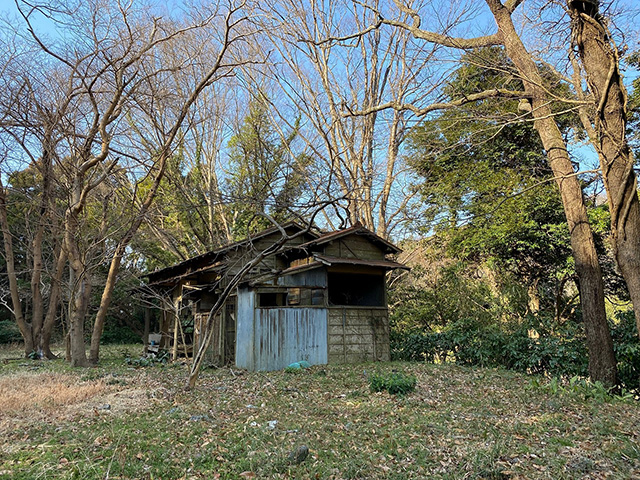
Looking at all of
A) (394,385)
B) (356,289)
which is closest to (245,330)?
(356,289)

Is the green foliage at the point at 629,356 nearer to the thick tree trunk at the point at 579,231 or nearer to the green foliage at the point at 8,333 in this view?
the thick tree trunk at the point at 579,231

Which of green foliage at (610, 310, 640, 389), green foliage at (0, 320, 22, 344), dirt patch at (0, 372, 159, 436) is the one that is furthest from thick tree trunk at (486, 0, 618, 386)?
green foliage at (0, 320, 22, 344)

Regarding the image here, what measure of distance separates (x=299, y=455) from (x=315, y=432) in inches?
37.8

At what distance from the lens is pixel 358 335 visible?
13.0 metres

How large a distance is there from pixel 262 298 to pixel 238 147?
31.8 ft

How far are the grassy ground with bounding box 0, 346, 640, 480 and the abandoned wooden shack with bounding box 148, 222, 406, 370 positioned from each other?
10.1ft

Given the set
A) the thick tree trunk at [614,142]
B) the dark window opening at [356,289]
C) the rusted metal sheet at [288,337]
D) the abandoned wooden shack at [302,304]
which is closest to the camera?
the thick tree trunk at [614,142]

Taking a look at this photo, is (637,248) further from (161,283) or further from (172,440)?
(161,283)

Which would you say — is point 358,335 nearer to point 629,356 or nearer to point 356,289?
point 356,289

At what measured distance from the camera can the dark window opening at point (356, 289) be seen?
14.1 metres

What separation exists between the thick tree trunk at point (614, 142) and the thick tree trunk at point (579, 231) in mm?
1143

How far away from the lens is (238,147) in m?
20.5

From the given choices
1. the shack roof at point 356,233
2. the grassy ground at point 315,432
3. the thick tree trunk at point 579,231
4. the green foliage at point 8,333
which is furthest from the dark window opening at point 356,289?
the green foliage at point 8,333

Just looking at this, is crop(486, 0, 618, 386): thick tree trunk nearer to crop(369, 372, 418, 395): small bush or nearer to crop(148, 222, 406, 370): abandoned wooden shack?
crop(369, 372, 418, 395): small bush
